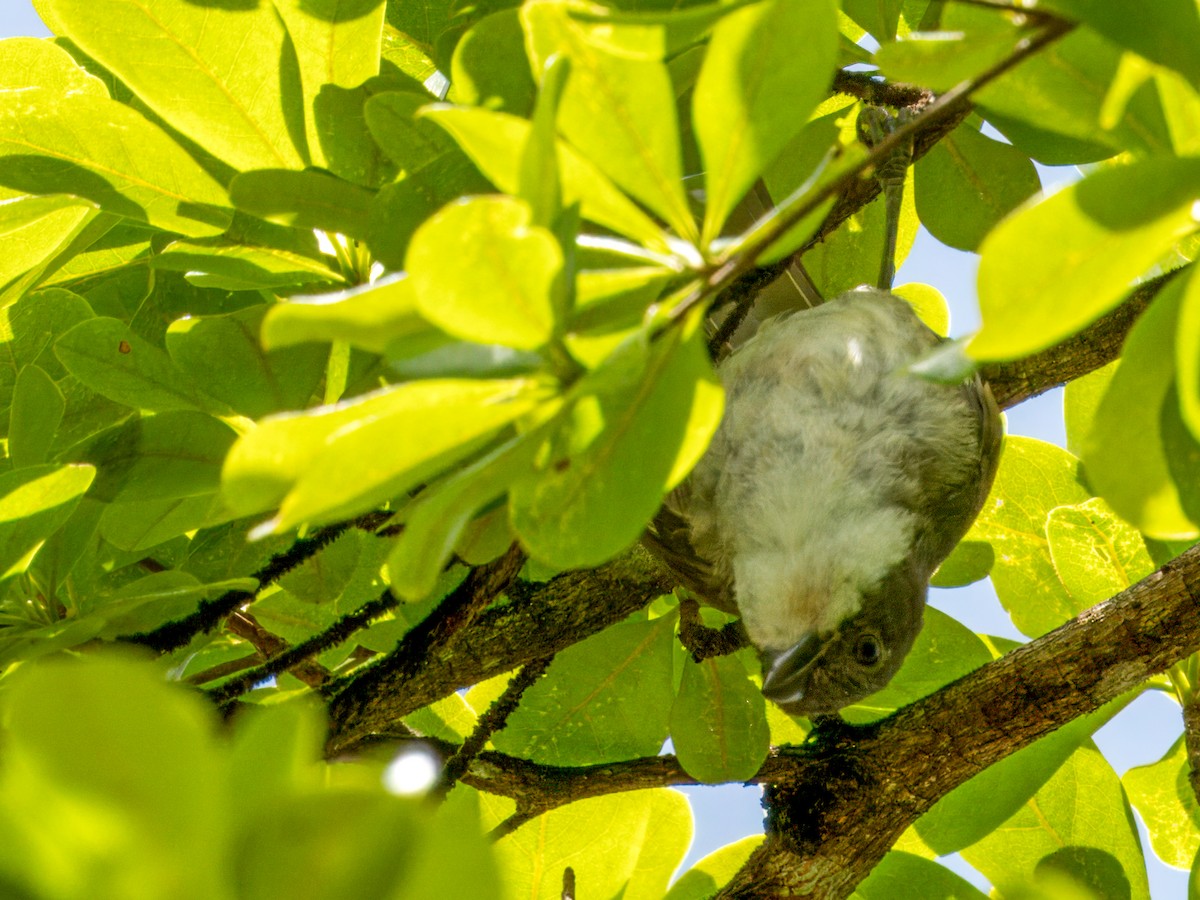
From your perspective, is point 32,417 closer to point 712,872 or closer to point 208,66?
point 208,66

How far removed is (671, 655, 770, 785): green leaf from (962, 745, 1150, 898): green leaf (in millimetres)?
534

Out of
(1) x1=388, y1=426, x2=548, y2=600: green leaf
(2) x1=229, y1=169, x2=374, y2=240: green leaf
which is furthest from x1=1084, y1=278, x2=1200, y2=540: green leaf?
(2) x1=229, y1=169, x2=374, y2=240: green leaf

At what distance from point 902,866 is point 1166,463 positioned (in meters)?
1.35

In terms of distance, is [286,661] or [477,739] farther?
[477,739]

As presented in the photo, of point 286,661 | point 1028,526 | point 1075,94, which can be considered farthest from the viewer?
point 1028,526

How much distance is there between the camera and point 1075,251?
779mm

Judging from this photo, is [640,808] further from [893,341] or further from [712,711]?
[893,341]

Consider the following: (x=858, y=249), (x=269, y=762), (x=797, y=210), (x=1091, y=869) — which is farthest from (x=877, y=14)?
(x=269, y=762)

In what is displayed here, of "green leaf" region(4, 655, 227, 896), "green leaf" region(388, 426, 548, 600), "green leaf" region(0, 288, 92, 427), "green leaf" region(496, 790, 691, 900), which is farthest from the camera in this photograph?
"green leaf" region(496, 790, 691, 900)

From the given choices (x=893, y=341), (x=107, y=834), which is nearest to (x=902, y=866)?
(x=893, y=341)

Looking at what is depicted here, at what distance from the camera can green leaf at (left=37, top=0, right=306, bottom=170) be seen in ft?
4.91

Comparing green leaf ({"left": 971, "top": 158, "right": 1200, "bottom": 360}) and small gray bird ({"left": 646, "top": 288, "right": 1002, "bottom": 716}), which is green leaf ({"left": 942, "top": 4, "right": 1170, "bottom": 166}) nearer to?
green leaf ({"left": 971, "top": 158, "right": 1200, "bottom": 360})

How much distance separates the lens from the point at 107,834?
1.72ft

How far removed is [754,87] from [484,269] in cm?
28
